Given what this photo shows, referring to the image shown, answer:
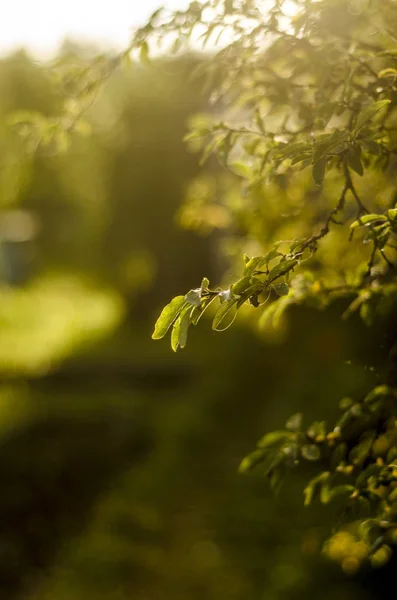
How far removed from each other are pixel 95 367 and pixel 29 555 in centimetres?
473

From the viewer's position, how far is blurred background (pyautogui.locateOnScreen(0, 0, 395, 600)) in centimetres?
483

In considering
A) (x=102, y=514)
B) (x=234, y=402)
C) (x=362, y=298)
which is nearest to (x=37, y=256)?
(x=234, y=402)

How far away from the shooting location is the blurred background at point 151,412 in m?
4.83

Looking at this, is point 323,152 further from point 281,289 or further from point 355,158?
point 281,289

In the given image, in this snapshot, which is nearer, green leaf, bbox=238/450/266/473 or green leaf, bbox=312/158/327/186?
green leaf, bbox=312/158/327/186

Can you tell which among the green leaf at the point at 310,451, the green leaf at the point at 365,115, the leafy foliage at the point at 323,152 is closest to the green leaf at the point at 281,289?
the leafy foliage at the point at 323,152

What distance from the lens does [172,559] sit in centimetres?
512

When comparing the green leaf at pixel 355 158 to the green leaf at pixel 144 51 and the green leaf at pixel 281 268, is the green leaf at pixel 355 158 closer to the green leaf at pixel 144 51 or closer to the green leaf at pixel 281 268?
the green leaf at pixel 281 268

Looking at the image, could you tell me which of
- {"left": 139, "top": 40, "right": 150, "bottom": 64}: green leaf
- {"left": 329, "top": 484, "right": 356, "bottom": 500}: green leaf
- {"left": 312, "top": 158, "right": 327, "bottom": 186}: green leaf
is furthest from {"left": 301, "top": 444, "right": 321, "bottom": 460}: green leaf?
{"left": 139, "top": 40, "right": 150, "bottom": 64}: green leaf

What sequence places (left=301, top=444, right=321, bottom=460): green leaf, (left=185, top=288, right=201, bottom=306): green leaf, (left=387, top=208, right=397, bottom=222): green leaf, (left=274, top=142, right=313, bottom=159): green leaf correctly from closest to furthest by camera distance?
(left=185, top=288, right=201, bottom=306): green leaf, (left=387, top=208, right=397, bottom=222): green leaf, (left=274, top=142, right=313, bottom=159): green leaf, (left=301, top=444, right=321, bottom=460): green leaf

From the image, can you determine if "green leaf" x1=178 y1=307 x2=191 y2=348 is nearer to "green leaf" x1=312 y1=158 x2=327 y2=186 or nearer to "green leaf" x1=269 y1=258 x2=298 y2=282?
"green leaf" x1=269 y1=258 x2=298 y2=282

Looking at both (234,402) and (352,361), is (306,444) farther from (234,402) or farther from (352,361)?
(234,402)

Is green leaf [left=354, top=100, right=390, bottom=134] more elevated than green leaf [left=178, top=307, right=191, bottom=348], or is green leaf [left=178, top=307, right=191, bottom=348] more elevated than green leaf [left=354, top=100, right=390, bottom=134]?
green leaf [left=354, top=100, right=390, bottom=134]

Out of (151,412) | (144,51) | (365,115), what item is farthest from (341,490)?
(151,412)
